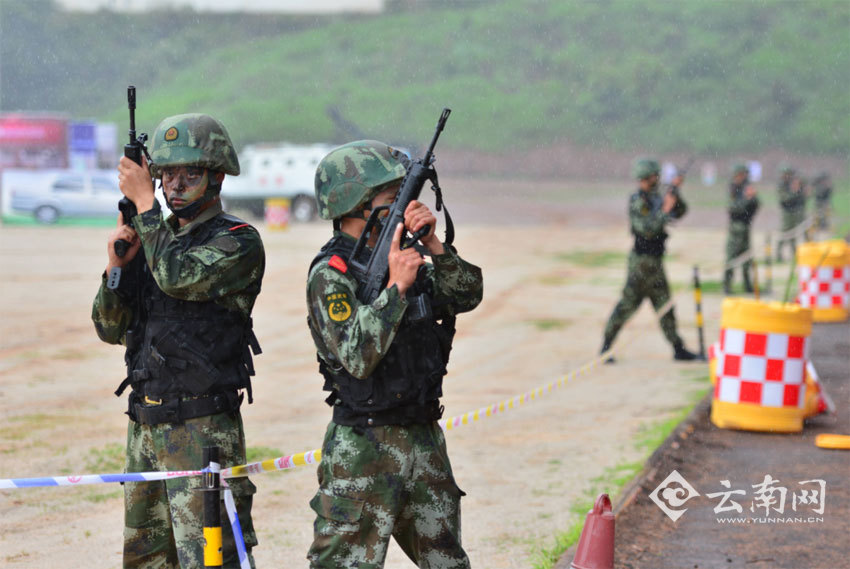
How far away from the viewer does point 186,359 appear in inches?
151

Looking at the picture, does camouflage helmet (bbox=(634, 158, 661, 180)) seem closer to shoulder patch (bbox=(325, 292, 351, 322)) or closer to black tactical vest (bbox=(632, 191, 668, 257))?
black tactical vest (bbox=(632, 191, 668, 257))

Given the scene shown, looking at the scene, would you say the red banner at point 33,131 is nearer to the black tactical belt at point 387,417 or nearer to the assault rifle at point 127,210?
the assault rifle at point 127,210

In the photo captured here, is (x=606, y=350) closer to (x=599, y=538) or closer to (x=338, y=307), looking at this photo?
(x=599, y=538)

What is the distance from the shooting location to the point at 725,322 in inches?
329

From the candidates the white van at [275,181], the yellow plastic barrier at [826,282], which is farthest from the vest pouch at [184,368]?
the white van at [275,181]

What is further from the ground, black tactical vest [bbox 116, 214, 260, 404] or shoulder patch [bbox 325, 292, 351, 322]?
shoulder patch [bbox 325, 292, 351, 322]

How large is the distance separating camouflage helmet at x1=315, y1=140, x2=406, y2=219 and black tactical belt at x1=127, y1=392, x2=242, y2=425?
805mm

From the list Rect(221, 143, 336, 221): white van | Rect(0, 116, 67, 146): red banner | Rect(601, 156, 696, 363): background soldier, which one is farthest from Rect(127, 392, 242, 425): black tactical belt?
Rect(0, 116, 67, 146): red banner

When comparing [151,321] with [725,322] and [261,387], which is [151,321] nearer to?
[725,322]

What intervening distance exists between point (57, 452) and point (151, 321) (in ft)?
14.0

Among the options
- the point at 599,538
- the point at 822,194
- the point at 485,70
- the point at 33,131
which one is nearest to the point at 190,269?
the point at 599,538

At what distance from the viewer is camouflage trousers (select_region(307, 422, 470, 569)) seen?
3510mm

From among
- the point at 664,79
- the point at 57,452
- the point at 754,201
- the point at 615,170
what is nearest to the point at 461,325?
the point at 754,201

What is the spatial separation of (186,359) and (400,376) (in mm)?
829
